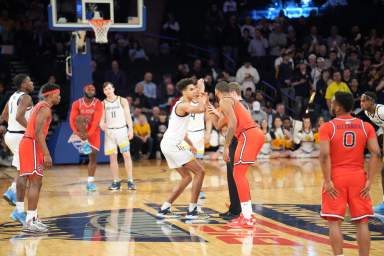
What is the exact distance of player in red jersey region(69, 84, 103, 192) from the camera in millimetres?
14570

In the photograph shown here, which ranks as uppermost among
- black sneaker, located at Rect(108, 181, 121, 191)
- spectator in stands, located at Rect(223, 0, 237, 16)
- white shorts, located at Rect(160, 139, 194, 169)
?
spectator in stands, located at Rect(223, 0, 237, 16)

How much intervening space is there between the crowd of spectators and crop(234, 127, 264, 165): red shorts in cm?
909

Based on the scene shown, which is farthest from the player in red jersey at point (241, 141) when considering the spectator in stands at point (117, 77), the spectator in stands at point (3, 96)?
the spectator in stands at point (117, 77)

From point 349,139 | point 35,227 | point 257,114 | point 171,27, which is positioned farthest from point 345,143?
point 171,27

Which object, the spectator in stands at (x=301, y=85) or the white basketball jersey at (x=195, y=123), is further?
the spectator in stands at (x=301, y=85)

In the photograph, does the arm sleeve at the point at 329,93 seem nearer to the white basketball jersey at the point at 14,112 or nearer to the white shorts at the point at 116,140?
the white shorts at the point at 116,140

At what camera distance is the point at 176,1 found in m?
26.8

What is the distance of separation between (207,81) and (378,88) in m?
4.35

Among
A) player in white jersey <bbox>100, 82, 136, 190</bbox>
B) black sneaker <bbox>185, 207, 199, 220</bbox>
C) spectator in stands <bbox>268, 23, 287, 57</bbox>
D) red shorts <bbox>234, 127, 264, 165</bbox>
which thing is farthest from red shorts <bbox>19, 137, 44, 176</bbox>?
spectator in stands <bbox>268, 23, 287, 57</bbox>

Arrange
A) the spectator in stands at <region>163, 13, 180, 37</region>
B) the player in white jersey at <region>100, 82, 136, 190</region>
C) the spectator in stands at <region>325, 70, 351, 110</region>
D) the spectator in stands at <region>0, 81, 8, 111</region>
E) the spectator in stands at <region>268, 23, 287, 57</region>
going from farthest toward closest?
the spectator in stands at <region>163, 13, 180, 37</region> → the spectator in stands at <region>268, 23, 287, 57</region> → the spectator in stands at <region>325, 70, 351, 110</region> → the spectator in stands at <region>0, 81, 8, 111</region> → the player in white jersey at <region>100, 82, 136, 190</region>

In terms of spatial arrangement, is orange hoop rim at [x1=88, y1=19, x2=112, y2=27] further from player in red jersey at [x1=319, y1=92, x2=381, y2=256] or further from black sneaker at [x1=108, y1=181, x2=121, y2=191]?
player in red jersey at [x1=319, y1=92, x2=381, y2=256]

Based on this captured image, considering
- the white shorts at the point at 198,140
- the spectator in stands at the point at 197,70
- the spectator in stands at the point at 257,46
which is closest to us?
the white shorts at the point at 198,140

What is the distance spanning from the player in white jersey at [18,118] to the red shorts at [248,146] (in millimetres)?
2924

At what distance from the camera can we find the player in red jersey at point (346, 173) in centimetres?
795
